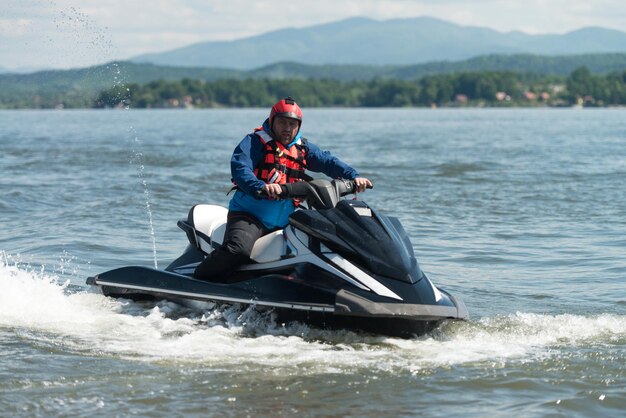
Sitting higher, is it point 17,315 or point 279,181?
point 279,181

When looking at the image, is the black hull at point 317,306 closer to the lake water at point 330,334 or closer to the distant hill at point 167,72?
the lake water at point 330,334

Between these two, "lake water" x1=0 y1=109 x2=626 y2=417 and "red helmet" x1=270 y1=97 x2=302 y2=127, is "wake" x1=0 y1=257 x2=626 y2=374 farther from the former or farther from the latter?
"red helmet" x1=270 y1=97 x2=302 y2=127

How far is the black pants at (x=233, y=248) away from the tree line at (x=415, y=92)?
3705 inches

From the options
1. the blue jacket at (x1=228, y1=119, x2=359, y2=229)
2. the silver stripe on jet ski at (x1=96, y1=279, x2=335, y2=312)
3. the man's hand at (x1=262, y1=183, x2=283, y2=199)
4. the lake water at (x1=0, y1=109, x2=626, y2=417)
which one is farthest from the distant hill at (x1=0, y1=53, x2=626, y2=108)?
the man's hand at (x1=262, y1=183, x2=283, y2=199)

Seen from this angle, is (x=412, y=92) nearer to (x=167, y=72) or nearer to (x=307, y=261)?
(x=167, y=72)

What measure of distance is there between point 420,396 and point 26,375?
2235 mm

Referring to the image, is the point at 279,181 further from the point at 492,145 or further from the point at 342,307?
the point at 492,145

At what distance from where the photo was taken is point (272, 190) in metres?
6.91

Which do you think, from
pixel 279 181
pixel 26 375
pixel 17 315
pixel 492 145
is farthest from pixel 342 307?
pixel 492 145

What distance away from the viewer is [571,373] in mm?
6090

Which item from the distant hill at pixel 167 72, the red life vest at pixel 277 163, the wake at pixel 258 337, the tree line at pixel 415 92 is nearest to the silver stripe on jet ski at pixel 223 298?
the wake at pixel 258 337

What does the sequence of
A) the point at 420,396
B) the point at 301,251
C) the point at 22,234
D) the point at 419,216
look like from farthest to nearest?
1. the point at 419,216
2. the point at 22,234
3. the point at 301,251
4. the point at 420,396

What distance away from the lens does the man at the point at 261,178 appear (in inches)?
283

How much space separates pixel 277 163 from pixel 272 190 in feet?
1.83
